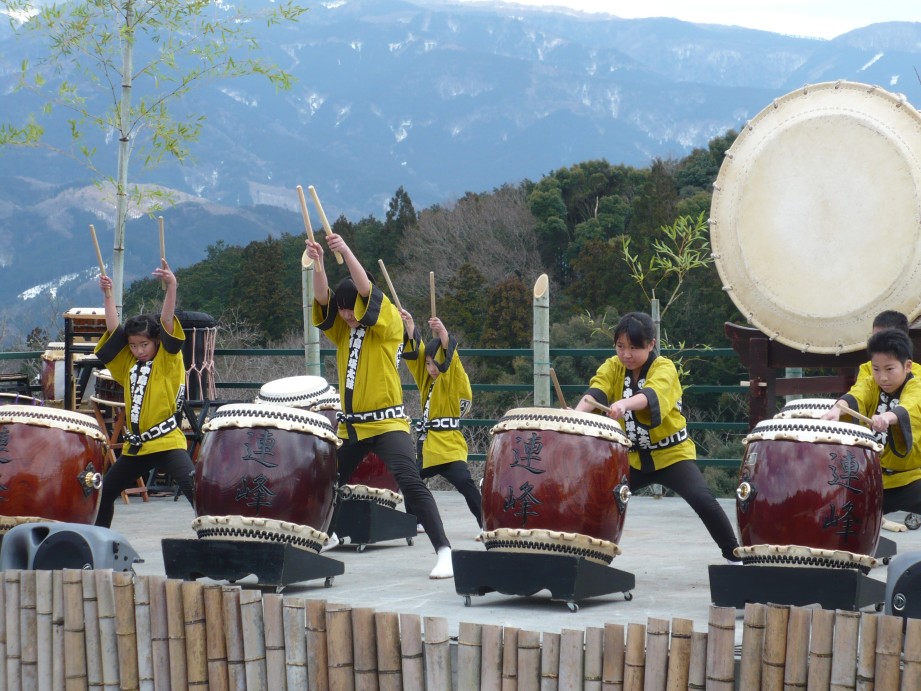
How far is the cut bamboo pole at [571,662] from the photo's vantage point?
3.50 m

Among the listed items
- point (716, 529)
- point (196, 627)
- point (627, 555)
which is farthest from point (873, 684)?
point (627, 555)

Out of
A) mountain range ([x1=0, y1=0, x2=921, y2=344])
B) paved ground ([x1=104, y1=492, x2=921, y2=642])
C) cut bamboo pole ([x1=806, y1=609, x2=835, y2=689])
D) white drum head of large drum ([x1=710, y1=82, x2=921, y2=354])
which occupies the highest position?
mountain range ([x1=0, y1=0, x2=921, y2=344])

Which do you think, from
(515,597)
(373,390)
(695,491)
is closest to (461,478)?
(373,390)

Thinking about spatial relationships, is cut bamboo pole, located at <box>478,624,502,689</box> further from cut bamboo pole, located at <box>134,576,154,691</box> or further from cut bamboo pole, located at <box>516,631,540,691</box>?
cut bamboo pole, located at <box>134,576,154,691</box>

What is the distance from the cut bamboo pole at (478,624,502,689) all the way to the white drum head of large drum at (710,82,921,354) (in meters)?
2.95

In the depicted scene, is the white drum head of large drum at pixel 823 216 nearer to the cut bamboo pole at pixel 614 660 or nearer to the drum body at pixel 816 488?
the drum body at pixel 816 488

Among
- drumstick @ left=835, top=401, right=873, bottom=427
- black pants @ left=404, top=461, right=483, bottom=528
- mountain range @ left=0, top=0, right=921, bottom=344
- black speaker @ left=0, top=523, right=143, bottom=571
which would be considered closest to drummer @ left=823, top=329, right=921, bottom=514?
drumstick @ left=835, top=401, right=873, bottom=427

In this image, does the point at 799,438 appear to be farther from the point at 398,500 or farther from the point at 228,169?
the point at 228,169

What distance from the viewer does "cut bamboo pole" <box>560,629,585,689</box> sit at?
3.50 metres

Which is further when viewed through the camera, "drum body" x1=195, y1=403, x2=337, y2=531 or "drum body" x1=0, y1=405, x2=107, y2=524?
"drum body" x1=0, y1=405, x2=107, y2=524

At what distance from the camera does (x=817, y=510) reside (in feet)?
13.6

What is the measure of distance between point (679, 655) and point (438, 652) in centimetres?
69

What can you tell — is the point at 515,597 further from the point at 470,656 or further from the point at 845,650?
the point at 845,650

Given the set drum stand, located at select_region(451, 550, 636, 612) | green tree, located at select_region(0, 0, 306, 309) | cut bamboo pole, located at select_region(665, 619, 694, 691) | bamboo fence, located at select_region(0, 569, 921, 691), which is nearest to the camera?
bamboo fence, located at select_region(0, 569, 921, 691)
